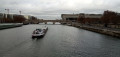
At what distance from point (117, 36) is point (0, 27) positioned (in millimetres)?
46200

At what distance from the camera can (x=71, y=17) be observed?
597 ft

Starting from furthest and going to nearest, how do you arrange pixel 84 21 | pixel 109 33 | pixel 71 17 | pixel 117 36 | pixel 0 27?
1. pixel 71 17
2. pixel 84 21
3. pixel 0 27
4. pixel 109 33
5. pixel 117 36

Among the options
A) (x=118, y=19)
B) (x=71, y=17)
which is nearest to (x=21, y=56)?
(x=118, y=19)

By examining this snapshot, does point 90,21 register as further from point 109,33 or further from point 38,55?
point 38,55

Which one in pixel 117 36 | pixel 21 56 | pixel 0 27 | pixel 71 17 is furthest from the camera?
pixel 71 17

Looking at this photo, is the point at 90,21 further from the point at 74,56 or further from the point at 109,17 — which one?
the point at 74,56

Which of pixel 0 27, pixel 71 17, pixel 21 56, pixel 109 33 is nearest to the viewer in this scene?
pixel 21 56

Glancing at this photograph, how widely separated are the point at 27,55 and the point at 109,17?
54351mm

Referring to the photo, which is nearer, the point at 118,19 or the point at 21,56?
the point at 21,56

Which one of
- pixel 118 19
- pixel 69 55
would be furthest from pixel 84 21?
pixel 69 55

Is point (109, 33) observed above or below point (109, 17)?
below

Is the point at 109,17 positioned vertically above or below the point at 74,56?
above

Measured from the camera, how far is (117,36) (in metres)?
38.8

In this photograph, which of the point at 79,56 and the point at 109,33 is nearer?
the point at 79,56
